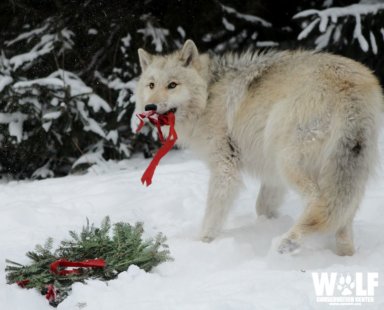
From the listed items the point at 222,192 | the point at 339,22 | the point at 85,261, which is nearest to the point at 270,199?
the point at 222,192

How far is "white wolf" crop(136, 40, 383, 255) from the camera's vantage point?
3803mm

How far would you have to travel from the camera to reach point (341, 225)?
12.6 ft

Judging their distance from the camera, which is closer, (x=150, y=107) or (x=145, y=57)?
(x=150, y=107)

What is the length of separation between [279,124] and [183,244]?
4.30 ft

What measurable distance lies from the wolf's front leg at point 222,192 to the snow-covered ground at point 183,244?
6.3 inches

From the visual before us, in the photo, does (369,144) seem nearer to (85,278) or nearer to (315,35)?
(85,278)

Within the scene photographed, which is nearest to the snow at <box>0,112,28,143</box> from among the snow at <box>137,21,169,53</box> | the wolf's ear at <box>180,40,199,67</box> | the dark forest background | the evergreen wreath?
the dark forest background

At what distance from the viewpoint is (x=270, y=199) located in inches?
199

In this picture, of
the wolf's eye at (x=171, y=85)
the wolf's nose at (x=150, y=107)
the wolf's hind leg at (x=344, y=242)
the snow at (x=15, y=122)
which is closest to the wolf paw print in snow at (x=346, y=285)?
the wolf's hind leg at (x=344, y=242)

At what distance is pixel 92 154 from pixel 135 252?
16.3 feet

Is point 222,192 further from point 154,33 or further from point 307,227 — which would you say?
point 154,33

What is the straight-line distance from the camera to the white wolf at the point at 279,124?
380 cm

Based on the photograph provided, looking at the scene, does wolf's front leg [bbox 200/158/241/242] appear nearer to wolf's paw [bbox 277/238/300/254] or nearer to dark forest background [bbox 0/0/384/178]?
wolf's paw [bbox 277/238/300/254]

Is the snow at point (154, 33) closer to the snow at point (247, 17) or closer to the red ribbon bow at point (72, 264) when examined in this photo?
the snow at point (247, 17)
